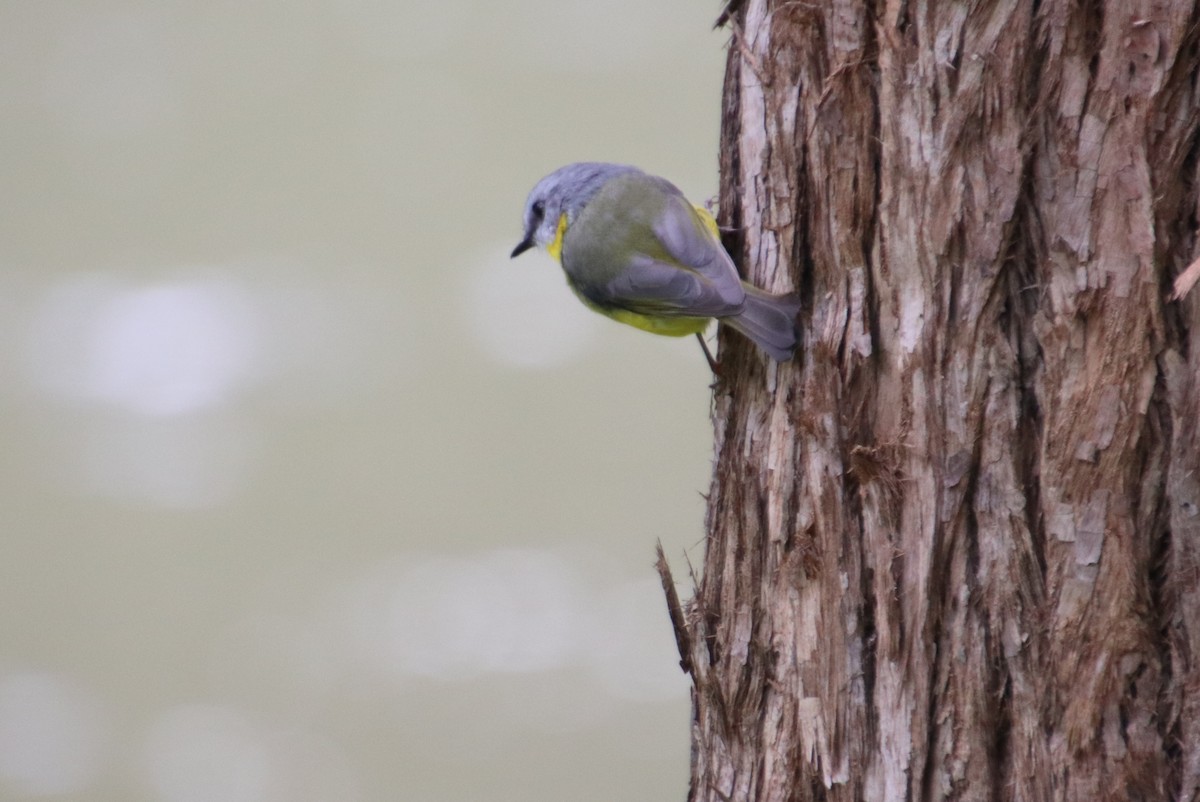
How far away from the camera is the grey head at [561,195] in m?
3.30

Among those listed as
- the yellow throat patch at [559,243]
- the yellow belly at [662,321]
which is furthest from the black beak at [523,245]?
the yellow belly at [662,321]

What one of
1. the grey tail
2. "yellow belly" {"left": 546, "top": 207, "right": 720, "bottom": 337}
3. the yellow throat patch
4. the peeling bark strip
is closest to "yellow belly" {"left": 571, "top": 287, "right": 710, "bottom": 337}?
"yellow belly" {"left": 546, "top": 207, "right": 720, "bottom": 337}

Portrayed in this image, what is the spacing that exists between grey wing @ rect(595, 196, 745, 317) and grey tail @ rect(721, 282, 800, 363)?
1.2 inches

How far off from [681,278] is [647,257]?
31 cm

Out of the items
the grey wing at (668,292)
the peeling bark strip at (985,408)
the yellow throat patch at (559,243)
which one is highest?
the yellow throat patch at (559,243)

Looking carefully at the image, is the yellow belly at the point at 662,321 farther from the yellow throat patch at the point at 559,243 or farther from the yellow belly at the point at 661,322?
the yellow throat patch at the point at 559,243

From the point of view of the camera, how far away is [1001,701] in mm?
1949

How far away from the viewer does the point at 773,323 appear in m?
2.23

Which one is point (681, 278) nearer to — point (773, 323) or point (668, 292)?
point (668, 292)

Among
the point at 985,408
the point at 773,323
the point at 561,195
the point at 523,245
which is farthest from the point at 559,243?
the point at 985,408

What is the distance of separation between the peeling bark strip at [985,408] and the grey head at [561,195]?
1.09 m

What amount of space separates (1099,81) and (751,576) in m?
1.11

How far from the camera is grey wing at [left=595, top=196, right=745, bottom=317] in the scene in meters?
2.43

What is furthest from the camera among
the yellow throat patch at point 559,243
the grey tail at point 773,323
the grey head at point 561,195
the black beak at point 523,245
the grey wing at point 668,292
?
the black beak at point 523,245
